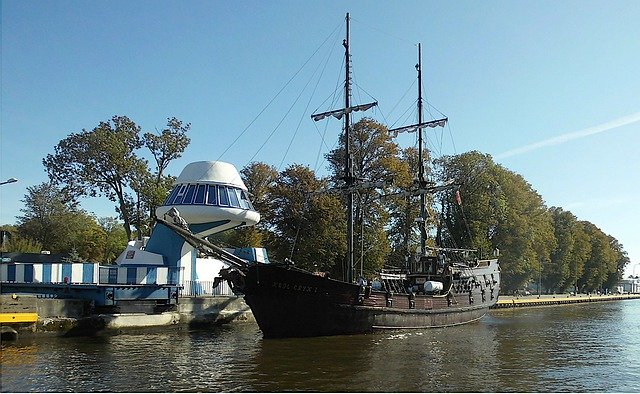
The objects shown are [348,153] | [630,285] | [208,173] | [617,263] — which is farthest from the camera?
[630,285]

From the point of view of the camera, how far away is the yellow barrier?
2753cm

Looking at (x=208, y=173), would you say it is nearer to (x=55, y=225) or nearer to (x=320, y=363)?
(x=320, y=363)

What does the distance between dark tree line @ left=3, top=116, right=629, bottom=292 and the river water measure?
35.7 feet

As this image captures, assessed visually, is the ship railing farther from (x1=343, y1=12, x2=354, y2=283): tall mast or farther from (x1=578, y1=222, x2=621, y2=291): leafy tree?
(x1=578, y1=222, x2=621, y2=291): leafy tree

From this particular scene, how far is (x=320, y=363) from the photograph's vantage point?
22859 mm

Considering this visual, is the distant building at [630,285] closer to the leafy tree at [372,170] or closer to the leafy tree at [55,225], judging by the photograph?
the leafy tree at [372,170]

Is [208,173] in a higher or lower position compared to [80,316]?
higher

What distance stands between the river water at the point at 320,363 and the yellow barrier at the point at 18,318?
33.4 inches

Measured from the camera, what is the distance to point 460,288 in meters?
44.4

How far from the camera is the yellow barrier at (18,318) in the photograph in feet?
90.3

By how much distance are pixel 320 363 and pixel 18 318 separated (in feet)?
46.8

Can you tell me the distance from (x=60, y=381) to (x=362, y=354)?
1158 cm

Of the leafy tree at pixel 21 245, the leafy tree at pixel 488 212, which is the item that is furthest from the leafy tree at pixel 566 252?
the leafy tree at pixel 21 245

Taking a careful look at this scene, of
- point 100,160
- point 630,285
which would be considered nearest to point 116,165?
point 100,160
